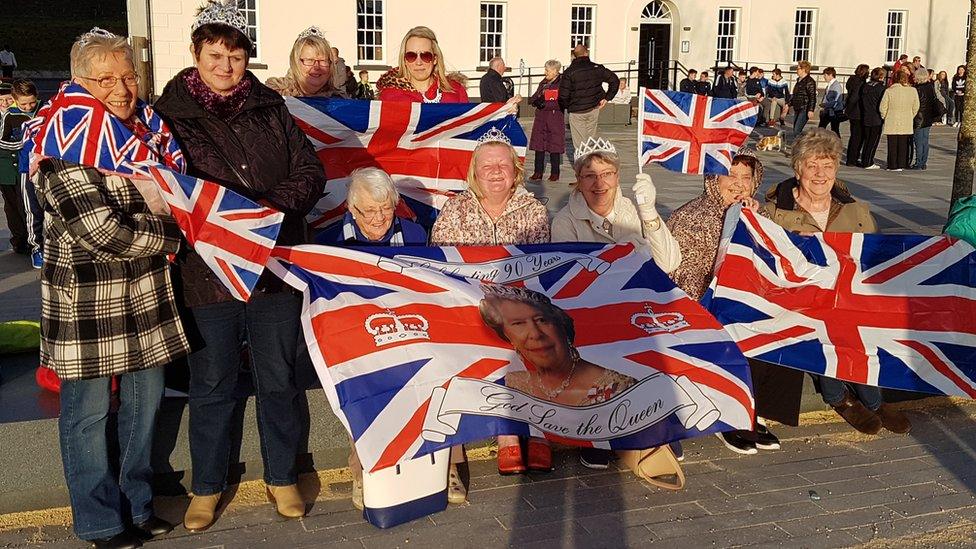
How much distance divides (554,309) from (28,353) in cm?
331

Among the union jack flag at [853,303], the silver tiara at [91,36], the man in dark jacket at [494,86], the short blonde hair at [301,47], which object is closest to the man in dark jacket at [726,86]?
the man in dark jacket at [494,86]

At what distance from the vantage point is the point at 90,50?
3773 millimetres

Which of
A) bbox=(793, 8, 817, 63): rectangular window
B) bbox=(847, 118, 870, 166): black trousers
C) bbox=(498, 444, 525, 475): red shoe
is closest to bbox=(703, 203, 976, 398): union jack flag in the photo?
bbox=(498, 444, 525, 475): red shoe

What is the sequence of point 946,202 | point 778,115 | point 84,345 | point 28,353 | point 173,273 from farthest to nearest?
point 778,115 < point 946,202 < point 28,353 < point 173,273 < point 84,345

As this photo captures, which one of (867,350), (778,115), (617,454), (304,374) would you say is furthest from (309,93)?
(778,115)

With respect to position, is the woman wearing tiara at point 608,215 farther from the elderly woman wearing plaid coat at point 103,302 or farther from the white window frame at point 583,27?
the white window frame at point 583,27

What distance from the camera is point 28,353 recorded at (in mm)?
5879

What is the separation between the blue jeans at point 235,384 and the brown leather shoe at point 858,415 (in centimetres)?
315

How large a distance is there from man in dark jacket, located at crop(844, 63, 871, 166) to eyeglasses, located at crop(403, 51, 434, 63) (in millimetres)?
14763

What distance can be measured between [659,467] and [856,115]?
15898 millimetres

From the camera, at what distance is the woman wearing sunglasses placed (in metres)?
6.07

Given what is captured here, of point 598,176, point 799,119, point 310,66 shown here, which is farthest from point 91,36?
point 799,119

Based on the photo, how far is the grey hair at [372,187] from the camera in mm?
4812

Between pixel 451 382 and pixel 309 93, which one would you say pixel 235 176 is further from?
pixel 309 93
